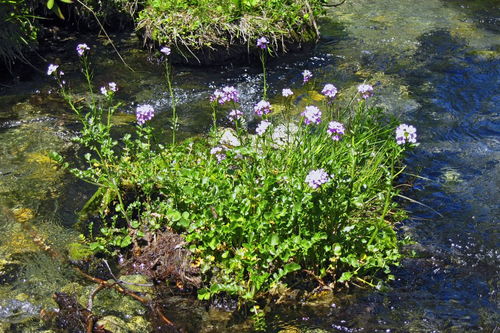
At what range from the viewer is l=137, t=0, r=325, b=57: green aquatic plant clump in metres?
7.20

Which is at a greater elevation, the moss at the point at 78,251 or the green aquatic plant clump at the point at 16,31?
the green aquatic plant clump at the point at 16,31

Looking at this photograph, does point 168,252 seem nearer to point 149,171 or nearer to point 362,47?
point 149,171

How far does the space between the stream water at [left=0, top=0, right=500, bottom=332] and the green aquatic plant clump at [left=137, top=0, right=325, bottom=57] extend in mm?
330

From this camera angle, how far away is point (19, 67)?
7.15 meters

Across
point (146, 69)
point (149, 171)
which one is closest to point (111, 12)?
point (146, 69)

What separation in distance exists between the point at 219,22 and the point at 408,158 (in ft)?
9.98

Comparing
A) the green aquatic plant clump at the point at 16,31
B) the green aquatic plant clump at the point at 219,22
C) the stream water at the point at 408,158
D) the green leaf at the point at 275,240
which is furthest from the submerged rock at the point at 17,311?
the green aquatic plant clump at the point at 219,22

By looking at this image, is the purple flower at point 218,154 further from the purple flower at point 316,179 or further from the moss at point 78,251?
the moss at point 78,251

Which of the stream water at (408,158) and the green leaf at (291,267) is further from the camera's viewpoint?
the stream water at (408,158)

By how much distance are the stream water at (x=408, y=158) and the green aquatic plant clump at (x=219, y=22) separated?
1.08 feet

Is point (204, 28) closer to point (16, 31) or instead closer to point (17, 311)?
point (16, 31)

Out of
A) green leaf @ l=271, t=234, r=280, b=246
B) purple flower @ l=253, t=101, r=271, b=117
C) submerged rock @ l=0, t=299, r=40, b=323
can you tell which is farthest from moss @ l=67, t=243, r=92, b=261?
purple flower @ l=253, t=101, r=271, b=117

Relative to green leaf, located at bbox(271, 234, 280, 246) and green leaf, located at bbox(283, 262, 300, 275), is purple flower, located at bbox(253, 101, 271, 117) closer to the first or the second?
green leaf, located at bbox(271, 234, 280, 246)

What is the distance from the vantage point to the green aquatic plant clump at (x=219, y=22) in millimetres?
7203
